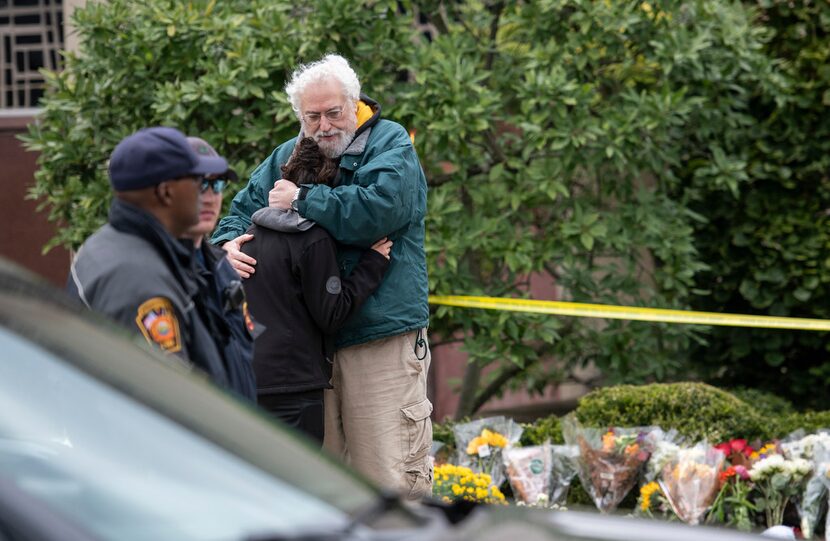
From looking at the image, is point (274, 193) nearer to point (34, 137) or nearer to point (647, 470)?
point (647, 470)

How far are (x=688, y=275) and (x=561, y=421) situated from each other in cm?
142

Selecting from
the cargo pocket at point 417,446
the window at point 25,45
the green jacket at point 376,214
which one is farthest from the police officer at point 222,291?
the window at point 25,45

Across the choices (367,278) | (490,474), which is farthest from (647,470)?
(367,278)

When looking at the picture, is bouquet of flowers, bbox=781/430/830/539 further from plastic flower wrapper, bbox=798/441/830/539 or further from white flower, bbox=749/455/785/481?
white flower, bbox=749/455/785/481

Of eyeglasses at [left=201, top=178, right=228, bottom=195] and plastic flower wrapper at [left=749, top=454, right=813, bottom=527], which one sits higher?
eyeglasses at [left=201, top=178, right=228, bottom=195]

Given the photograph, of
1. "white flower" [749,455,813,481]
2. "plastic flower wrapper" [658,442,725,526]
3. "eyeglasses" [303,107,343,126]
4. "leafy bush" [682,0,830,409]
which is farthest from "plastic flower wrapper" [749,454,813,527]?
"eyeglasses" [303,107,343,126]

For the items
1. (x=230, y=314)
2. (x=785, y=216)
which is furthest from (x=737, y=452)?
(x=230, y=314)

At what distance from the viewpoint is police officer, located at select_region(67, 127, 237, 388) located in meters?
3.19

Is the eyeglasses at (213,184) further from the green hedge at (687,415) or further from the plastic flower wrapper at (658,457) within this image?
the green hedge at (687,415)

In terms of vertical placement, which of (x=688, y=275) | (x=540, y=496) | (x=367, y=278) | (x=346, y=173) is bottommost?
(x=540, y=496)

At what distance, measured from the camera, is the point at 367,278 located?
4.69 meters

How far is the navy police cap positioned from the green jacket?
1.34m

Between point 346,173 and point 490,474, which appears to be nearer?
point 346,173

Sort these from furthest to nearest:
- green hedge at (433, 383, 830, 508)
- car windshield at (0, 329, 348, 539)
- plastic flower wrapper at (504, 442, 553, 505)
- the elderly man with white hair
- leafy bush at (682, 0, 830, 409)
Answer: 1. leafy bush at (682, 0, 830, 409)
2. green hedge at (433, 383, 830, 508)
3. plastic flower wrapper at (504, 442, 553, 505)
4. the elderly man with white hair
5. car windshield at (0, 329, 348, 539)
